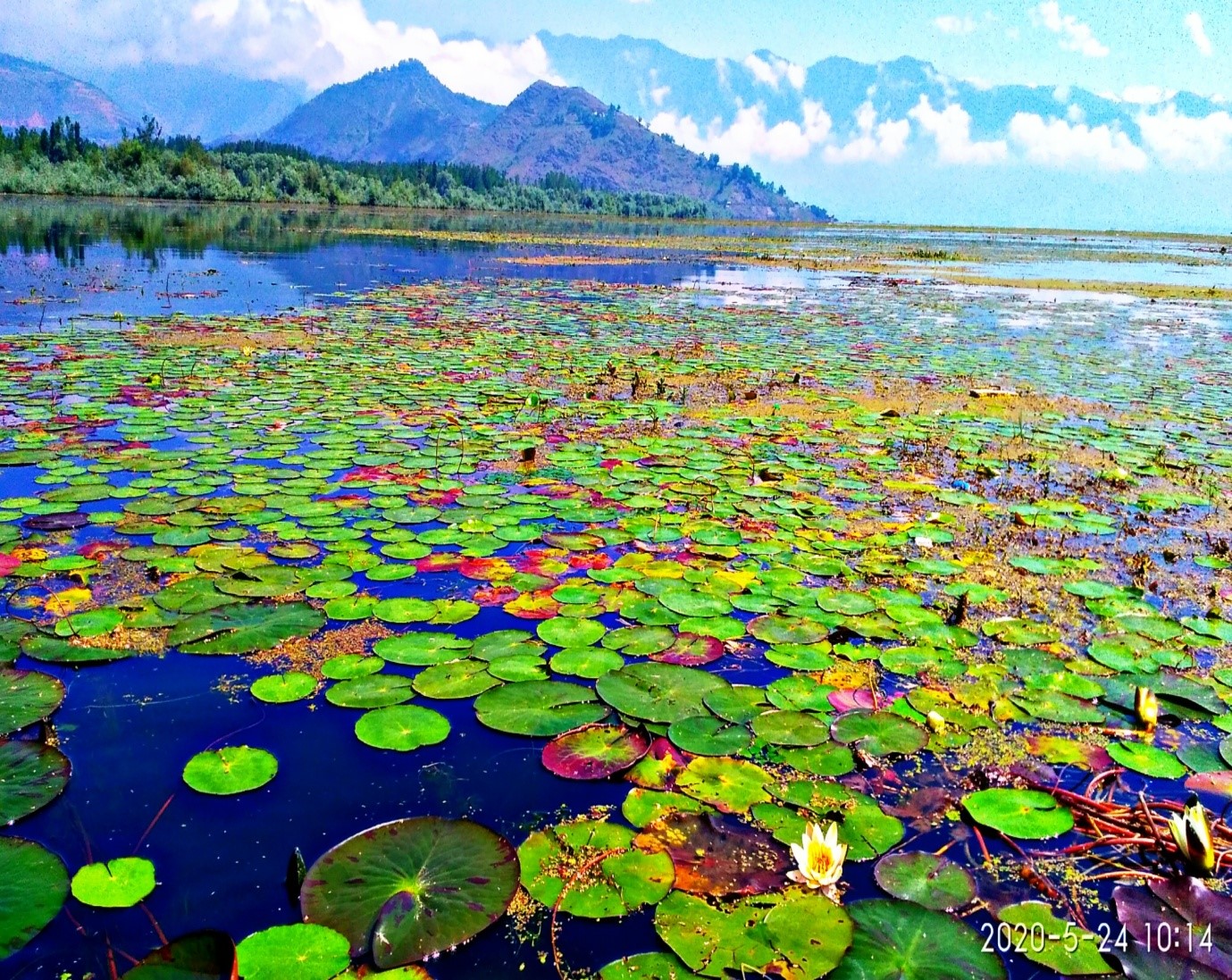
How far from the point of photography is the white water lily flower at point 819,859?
2.32 m

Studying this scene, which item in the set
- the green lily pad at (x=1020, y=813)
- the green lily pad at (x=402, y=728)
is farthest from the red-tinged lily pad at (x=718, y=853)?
the green lily pad at (x=402, y=728)

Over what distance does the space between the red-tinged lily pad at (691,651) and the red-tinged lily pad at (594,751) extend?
0.59 metres

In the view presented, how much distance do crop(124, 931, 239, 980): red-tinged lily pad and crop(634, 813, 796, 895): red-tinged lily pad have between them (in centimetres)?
116

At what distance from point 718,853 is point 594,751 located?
62cm

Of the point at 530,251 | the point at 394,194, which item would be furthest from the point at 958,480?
the point at 394,194

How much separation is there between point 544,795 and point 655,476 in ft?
12.0

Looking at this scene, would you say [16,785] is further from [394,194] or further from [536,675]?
[394,194]

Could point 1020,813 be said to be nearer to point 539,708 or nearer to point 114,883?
point 539,708

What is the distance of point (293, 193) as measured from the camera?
2827 inches

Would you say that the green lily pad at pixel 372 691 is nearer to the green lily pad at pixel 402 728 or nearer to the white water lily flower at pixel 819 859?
the green lily pad at pixel 402 728

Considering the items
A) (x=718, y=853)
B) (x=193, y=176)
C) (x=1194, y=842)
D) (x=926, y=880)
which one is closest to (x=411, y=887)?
(x=718, y=853)

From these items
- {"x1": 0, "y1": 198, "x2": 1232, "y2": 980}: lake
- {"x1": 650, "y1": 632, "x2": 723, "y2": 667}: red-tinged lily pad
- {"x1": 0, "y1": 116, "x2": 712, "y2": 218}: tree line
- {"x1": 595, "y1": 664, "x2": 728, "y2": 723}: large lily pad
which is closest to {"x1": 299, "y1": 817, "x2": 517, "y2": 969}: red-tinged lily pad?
{"x1": 0, "y1": 198, "x2": 1232, "y2": 980}: lake

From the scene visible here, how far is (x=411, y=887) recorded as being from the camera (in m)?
2.27

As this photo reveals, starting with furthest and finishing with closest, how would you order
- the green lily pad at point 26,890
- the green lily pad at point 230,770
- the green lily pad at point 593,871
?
the green lily pad at point 230,770, the green lily pad at point 593,871, the green lily pad at point 26,890
